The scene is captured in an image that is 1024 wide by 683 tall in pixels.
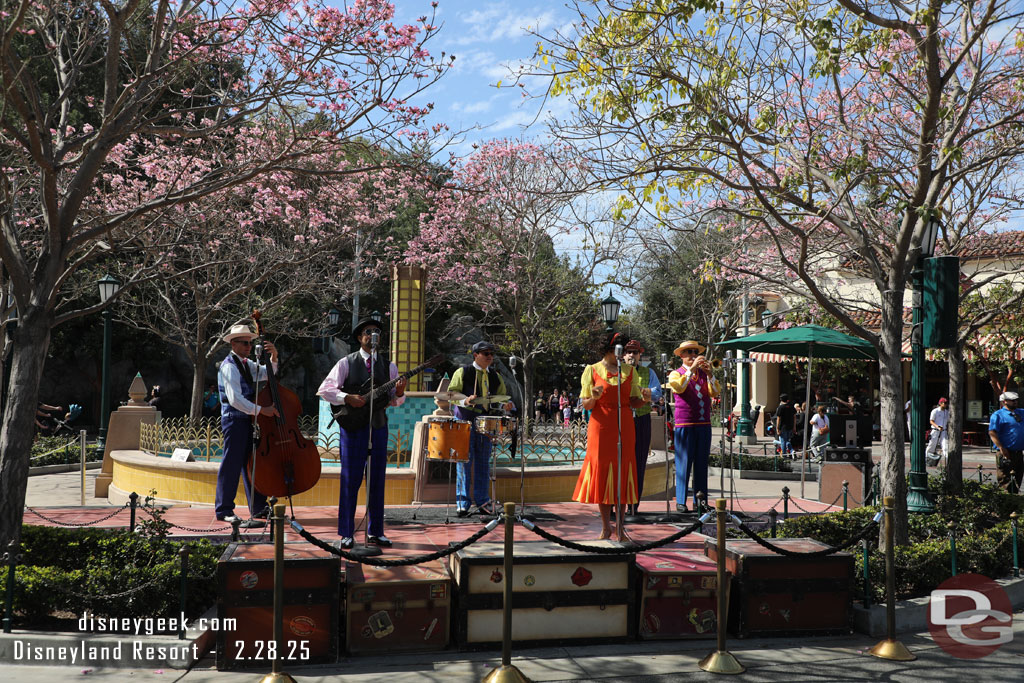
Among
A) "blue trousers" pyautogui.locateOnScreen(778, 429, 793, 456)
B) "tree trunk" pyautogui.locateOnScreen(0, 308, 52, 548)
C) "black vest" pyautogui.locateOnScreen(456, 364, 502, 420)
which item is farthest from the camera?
"blue trousers" pyautogui.locateOnScreen(778, 429, 793, 456)

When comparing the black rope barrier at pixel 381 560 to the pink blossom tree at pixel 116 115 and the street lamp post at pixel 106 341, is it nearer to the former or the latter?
the pink blossom tree at pixel 116 115

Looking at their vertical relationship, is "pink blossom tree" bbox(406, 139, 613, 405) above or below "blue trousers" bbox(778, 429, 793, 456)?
above

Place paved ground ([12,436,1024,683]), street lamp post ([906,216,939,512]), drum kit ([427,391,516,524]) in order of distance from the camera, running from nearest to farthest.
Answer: paved ground ([12,436,1024,683]), street lamp post ([906,216,939,512]), drum kit ([427,391,516,524])

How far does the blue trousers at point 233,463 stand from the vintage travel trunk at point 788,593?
4772 millimetres

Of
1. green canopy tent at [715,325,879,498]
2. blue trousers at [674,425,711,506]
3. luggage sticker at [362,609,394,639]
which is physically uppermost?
green canopy tent at [715,325,879,498]

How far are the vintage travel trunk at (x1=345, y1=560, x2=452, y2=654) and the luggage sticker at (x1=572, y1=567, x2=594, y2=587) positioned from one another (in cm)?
88

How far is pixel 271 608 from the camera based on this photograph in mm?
5105

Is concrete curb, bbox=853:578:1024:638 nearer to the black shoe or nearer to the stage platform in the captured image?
the stage platform

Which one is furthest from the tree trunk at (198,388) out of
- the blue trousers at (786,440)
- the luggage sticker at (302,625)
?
the luggage sticker at (302,625)

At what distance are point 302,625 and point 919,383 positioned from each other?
7.12m

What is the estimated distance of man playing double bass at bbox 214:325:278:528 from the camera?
799 centimetres

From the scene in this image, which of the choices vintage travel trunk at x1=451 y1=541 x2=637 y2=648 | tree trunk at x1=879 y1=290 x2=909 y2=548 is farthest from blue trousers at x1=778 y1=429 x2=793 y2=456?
vintage travel trunk at x1=451 y1=541 x2=637 y2=648

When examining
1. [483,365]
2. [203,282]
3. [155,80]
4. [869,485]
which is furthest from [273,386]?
[203,282]

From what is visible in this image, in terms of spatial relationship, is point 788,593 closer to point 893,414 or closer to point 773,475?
point 893,414
